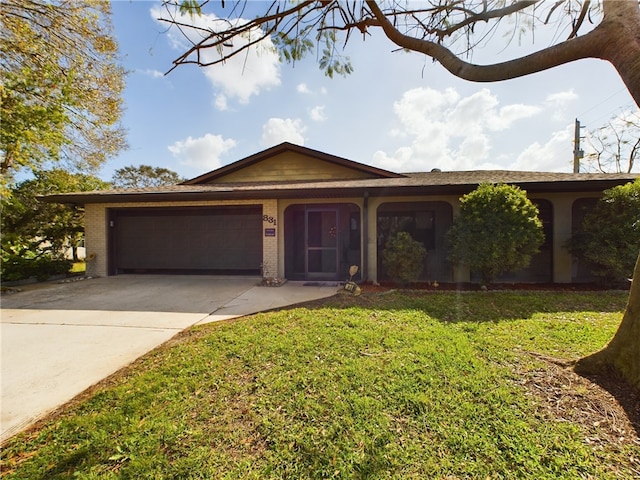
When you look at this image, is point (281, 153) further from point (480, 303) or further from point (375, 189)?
point (480, 303)

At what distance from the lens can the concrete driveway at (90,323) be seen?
10.00 ft

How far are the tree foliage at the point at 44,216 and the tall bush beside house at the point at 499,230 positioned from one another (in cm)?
1451

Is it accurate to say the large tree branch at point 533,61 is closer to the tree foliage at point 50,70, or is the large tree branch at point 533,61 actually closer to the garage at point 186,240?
the garage at point 186,240

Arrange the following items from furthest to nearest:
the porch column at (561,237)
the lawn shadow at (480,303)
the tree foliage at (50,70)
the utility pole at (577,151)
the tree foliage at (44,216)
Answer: the utility pole at (577,151) < the tree foliage at (44,216) < the porch column at (561,237) < the tree foliage at (50,70) < the lawn shadow at (480,303)

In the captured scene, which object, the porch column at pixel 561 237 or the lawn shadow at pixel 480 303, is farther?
the porch column at pixel 561 237

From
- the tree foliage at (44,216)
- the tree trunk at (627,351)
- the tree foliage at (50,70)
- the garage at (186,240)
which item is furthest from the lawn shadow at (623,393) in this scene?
the tree foliage at (44,216)

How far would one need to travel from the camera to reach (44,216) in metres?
11.5

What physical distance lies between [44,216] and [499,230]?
17251 mm

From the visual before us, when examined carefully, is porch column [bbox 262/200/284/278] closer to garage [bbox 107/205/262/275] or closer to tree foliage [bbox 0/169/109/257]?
garage [bbox 107/205/262/275]

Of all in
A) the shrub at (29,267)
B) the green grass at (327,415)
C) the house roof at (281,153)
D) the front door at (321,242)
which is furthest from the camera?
the house roof at (281,153)

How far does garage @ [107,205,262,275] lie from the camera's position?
32.8 ft

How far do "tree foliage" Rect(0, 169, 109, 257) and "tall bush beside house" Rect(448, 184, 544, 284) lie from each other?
47.6 ft

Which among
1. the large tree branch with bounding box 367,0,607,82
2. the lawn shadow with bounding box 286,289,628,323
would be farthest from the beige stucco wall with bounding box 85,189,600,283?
the large tree branch with bounding box 367,0,607,82

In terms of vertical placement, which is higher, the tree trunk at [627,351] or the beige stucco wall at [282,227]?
the beige stucco wall at [282,227]
